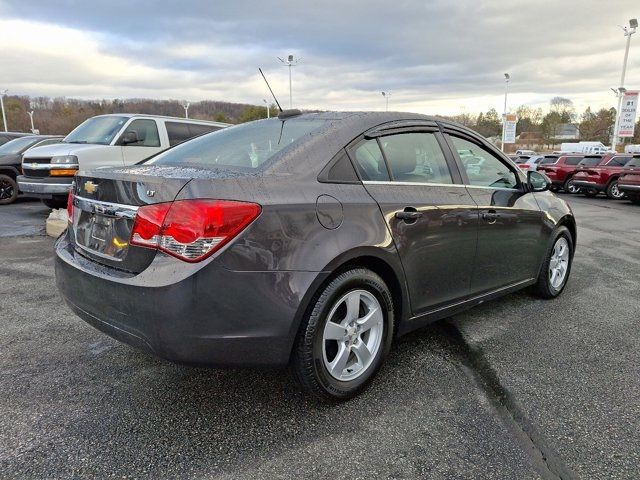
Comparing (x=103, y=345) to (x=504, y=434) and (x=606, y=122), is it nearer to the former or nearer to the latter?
(x=504, y=434)

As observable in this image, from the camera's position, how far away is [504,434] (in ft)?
7.95

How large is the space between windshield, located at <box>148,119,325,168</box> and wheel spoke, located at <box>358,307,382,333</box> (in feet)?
3.40

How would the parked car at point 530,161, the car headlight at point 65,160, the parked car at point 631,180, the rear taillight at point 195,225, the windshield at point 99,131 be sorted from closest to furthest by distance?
the rear taillight at point 195,225
the car headlight at point 65,160
the windshield at point 99,131
the parked car at point 631,180
the parked car at point 530,161

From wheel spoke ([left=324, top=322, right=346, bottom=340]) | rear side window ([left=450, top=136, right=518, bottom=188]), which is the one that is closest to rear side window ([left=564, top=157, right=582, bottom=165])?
rear side window ([left=450, top=136, right=518, bottom=188])

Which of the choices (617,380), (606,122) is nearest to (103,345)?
(617,380)

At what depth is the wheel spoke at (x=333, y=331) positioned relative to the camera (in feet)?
8.37

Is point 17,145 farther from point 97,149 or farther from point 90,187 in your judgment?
point 90,187

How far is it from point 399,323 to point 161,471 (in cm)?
155

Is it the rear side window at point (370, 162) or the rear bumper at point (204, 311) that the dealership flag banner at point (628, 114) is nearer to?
the rear side window at point (370, 162)

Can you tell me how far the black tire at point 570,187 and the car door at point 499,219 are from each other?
15787mm

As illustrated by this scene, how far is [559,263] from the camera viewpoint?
15.3 feet

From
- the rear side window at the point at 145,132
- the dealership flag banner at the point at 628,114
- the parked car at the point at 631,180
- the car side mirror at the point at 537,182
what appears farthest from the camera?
the dealership flag banner at the point at 628,114

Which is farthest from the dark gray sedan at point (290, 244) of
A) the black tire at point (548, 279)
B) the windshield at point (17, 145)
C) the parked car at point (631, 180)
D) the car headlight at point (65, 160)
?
the parked car at point (631, 180)

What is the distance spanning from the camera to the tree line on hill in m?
71.1
